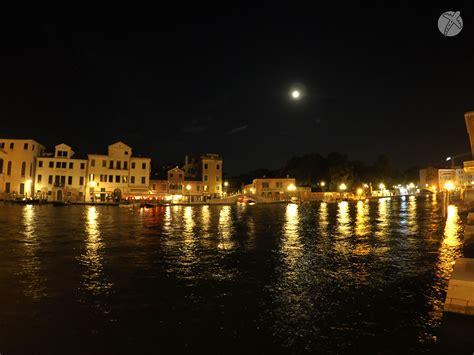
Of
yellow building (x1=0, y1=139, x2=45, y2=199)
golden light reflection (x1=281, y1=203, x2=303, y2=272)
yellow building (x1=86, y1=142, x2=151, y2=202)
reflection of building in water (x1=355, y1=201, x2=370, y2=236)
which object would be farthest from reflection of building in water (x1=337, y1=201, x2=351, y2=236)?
yellow building (x1=0, y1=139, x2=45, y2=199)

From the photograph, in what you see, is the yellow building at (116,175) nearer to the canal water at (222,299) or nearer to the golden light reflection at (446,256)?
the canal water at (222,299)

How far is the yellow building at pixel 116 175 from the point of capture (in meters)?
68.4

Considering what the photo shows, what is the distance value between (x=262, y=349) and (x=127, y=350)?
7.82ft

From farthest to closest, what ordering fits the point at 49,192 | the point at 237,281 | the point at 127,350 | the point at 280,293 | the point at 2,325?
the point at 49,192
the point at 237,281
the point at 280,293
the point at 2,325
the point at 127,350

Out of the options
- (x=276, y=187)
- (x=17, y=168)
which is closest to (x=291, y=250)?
(x=17, y=168)

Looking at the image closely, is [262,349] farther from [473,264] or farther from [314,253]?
[314,253]

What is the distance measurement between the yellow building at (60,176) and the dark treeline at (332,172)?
163 ft

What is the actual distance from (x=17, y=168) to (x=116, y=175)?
1912 centimetres

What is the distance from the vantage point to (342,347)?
5.85m

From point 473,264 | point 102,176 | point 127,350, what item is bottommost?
point 127,350

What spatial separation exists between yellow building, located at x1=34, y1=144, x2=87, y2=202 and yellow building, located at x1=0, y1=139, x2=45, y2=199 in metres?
1.58

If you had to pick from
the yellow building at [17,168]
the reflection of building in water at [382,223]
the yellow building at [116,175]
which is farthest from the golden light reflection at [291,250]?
the yellow building at [17,168]

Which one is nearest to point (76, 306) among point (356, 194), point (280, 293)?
point (280, 293)

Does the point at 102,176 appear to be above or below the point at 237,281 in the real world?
above
